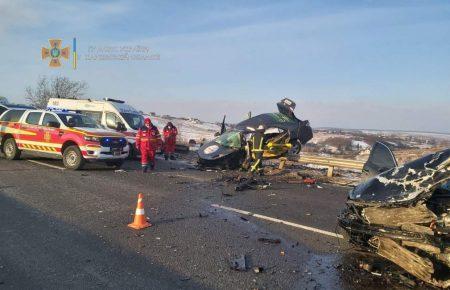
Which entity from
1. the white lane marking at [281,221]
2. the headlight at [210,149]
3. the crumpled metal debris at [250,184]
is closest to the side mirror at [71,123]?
the headlight at [210,149]

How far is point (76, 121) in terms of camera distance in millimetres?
13086

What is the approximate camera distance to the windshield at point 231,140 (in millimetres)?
14609

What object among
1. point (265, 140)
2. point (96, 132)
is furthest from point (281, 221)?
point (265, 140)

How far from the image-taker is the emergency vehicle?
12.3m

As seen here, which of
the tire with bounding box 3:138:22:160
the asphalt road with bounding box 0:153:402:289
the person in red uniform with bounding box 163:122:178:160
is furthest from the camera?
the person in red uniform with bounding box 163:122:178:160

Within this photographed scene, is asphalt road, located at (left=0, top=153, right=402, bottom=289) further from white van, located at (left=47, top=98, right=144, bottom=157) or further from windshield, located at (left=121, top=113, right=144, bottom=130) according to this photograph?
windshield, located at (left=121, top=113, right=144, bottom=130)

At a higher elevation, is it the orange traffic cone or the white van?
the white van

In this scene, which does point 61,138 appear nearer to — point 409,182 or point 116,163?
point 116,163

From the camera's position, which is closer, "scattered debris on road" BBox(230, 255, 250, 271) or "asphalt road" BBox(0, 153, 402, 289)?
"asphalt road" BBox(0, 153, 402, 289)

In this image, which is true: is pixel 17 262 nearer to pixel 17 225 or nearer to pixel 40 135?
pixel 17 225

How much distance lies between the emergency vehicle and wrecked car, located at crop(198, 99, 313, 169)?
3157mm

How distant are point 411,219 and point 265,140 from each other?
10.7 meters

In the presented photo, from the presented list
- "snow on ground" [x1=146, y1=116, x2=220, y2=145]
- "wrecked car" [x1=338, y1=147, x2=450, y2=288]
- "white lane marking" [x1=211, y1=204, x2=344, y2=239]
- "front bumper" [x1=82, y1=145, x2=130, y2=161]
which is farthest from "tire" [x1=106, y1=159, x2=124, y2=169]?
"wrecked car" [x1=338, y1=147, x2=450, y2=288]

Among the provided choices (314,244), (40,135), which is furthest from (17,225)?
(40,135)
